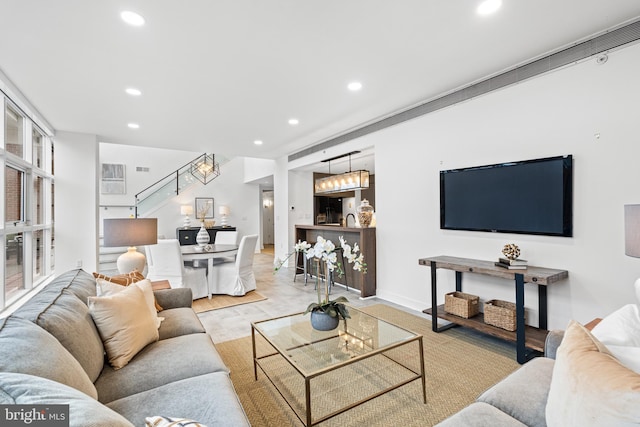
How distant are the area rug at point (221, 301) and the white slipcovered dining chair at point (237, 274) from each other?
95mm

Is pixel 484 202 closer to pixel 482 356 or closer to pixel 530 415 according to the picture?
pixel 482 356

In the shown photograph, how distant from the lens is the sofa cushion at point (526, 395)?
4.01 feet

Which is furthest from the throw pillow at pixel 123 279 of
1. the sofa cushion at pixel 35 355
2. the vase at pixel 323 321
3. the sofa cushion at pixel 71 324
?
the vase at pixel 323 321

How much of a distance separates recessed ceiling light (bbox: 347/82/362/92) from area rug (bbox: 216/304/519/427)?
9.14ft

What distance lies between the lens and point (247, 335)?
327cm

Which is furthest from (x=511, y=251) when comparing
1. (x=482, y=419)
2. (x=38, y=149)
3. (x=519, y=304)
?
(x=38, y=149)

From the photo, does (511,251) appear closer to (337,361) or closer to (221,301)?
(337,361)

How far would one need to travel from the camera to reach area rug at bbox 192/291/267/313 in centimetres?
427

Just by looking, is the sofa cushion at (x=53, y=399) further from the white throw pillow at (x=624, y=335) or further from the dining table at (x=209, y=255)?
the dining table at (x=209, y=255)

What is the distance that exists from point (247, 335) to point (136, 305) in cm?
160

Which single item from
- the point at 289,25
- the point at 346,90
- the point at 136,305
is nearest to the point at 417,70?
the point at 346,90

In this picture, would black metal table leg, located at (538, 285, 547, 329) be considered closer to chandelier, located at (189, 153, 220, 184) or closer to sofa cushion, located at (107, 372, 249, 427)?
sofa cushion, located at (107, 372, 249, 427)

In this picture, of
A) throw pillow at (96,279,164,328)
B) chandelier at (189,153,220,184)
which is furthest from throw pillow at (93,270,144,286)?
chandelier at (189,153,220,184)

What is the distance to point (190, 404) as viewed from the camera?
51.5 inches
